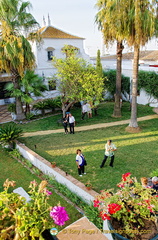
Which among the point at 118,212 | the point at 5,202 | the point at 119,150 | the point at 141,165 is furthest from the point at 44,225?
the point at 119,150

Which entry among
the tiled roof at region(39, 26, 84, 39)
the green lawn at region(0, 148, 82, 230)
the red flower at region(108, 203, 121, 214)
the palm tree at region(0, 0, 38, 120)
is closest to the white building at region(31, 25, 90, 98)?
the tiled roof at region(39, 26, 84, 39)

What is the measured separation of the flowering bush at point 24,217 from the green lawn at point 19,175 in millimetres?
3608

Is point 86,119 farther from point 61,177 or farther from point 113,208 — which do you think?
point 113,208

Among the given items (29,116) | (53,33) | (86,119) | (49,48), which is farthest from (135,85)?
(53,33)

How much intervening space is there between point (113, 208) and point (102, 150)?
685 cm

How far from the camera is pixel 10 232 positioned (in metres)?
2.10

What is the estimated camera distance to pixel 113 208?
123 inches

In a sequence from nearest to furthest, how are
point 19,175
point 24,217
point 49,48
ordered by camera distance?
point 24,217 → point 19,175 → point 49,48

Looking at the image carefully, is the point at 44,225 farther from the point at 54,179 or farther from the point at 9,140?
the point at 9,140

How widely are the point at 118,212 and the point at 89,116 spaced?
41.4 ft

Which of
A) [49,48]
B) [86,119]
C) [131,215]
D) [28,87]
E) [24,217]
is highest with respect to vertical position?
[49,48]

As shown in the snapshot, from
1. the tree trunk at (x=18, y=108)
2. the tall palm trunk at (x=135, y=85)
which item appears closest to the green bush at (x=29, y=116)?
the tree trunk at (x=18, y=108)

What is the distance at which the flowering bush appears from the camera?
2.04 metres

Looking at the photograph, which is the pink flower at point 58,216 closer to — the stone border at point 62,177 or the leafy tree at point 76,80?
the stone border at point 62,177
